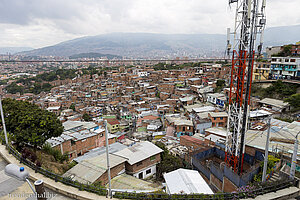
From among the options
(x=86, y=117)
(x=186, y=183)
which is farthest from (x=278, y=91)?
(x=86, y=117)

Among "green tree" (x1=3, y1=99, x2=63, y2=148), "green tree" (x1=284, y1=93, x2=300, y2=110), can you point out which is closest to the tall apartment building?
"green tree" (x1=284, y1=93, x2=300, y2=110)

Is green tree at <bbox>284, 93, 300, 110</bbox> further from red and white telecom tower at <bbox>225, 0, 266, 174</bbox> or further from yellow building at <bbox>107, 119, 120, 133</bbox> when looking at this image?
yellow building at <bbox>107, 119, 120, 133</bbox>

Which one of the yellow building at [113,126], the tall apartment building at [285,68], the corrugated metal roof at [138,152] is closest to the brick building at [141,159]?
the corrugated metal roof at [138,152]

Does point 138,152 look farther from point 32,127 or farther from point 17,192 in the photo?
point 17,192

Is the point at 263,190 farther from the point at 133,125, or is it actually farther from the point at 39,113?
the point at 133,125

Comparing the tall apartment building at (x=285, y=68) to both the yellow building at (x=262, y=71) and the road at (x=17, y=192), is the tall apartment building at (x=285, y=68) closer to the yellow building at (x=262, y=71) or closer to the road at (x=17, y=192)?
the yellow building at (x=262, y=71)

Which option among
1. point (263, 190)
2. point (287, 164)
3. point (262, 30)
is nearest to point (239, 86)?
point (262, 30)
